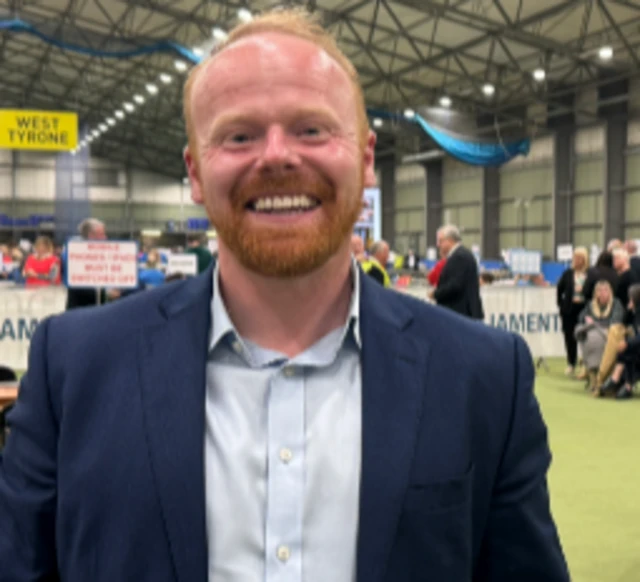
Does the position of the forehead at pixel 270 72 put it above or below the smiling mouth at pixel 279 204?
above

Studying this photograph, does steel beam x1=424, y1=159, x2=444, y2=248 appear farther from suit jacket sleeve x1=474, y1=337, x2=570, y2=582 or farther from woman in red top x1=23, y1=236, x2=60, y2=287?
suit jacket sleeve x1=474, y1=337, x2=570, y2=582

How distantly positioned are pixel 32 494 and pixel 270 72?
640mm

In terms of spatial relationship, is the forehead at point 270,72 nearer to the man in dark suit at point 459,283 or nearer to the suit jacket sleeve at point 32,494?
the suit jacket sleeve at point 32,494

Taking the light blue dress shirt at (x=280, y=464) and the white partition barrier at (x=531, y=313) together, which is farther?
the white partition barrier at (x=531, y=313)

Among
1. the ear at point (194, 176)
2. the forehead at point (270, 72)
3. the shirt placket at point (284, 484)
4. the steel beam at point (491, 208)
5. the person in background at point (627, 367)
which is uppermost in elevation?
the steel beam at point (491, 208)

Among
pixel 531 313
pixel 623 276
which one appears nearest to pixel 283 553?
pixel 623 276

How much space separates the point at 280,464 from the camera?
1.06 m

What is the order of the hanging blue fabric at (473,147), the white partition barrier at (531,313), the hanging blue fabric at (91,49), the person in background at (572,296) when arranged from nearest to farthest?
the person in background at (572,296) → the white partition barrier at (531,313) → the hanging blue fabric at (91,49) → the hanging blue fabric at (473,147)

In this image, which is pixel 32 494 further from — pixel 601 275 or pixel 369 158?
pixel 601 275

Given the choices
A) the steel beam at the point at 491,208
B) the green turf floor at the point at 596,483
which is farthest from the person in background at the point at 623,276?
the steel beam at the point at 491,208

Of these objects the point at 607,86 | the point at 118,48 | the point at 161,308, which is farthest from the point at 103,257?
the point at 607,86

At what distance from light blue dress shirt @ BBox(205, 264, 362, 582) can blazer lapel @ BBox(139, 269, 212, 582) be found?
0.04 meters

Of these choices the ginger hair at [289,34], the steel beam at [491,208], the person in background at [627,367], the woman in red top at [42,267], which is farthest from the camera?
the steel beam at [491,208]

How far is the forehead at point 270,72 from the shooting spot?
1.05 metres
